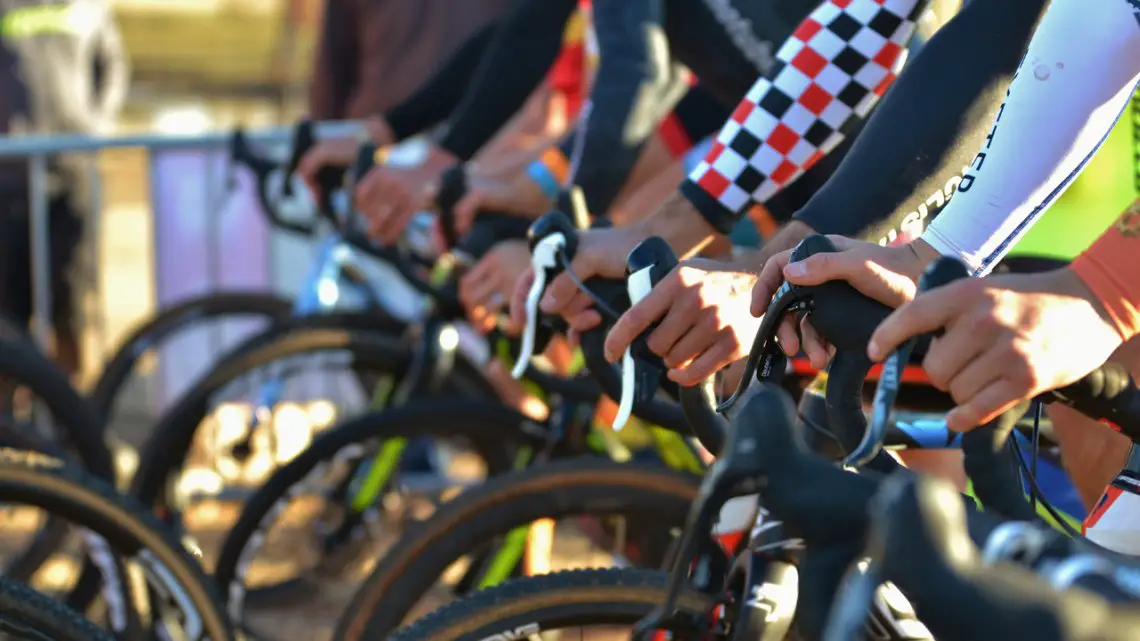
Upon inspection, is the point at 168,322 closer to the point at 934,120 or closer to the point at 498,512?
the point at 498,512

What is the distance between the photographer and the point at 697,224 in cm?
192

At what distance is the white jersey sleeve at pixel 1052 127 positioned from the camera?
142cm

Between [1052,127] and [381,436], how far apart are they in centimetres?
160

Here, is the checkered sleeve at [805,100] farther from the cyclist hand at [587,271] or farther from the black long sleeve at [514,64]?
the black long sleeve at [514,64]

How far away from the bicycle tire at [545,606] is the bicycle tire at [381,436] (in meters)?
1.01

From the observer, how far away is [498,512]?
6.62 ft

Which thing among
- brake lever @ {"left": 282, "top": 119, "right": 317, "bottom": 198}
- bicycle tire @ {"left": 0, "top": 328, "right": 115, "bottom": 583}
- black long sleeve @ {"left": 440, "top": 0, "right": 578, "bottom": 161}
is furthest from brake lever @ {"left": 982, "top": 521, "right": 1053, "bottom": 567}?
brake lever @ {"left": 282, "top": 119, "right": 317, "bottom": 198}

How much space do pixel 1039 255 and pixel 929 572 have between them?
4.22 ft

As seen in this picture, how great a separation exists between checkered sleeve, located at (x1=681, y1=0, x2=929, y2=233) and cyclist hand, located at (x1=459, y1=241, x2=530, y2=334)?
577 mm

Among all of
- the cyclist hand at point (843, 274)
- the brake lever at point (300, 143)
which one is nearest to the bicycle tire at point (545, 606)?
the cyclist hand at point (843, 274)

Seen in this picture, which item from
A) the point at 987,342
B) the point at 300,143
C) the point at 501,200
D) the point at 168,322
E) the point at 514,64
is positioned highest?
the point at 300,143

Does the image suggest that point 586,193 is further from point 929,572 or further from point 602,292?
point 929,572

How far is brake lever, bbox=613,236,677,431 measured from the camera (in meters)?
1.49

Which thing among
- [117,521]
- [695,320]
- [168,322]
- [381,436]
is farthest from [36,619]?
[168,322]
